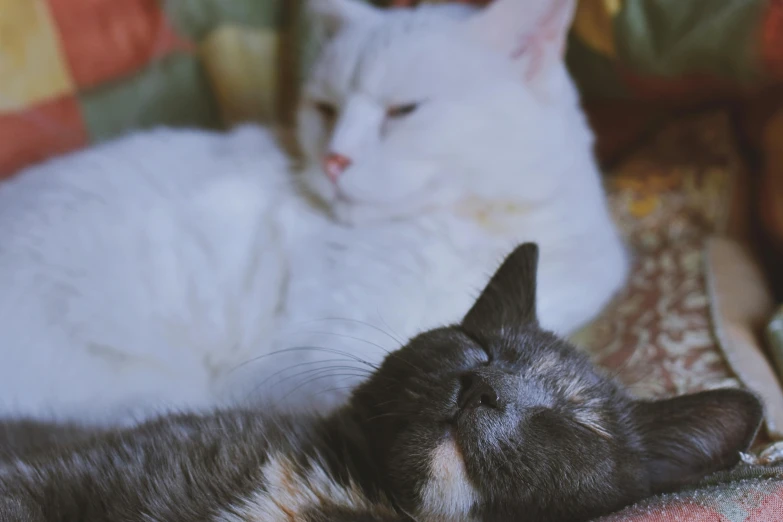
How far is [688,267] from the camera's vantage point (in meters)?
1.43

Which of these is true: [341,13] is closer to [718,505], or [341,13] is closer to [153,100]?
[153,100]

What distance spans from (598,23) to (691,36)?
19 cm

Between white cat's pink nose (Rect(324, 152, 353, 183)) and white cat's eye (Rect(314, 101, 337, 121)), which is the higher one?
white cat's eye (Rect(314, 101, 337, 121))

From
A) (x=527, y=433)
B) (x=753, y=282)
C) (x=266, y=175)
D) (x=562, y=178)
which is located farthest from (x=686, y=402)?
(x=266, y=175)

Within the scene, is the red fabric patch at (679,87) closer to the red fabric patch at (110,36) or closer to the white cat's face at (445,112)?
the white cat's face at (445,112)

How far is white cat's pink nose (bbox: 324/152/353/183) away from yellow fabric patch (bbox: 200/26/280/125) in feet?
2.01

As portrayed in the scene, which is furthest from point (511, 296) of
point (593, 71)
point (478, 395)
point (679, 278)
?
point (593, 71)

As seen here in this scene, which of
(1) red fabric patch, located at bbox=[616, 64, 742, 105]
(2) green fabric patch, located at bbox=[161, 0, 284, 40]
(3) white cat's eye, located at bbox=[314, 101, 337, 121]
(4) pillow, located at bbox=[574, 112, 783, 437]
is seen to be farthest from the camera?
(2) green fabric patch, located at bbox=[161, 0, 284, 40]

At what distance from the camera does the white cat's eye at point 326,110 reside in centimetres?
138

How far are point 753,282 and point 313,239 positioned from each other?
907 mm

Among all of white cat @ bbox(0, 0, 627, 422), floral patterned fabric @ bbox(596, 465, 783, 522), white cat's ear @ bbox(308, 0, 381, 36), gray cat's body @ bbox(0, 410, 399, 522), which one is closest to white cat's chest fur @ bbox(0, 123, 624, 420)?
white cat @ bbox(0, 0, 627, 422)

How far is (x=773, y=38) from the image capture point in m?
1.28

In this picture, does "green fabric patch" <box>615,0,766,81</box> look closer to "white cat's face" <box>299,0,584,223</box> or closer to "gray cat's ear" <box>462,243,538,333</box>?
"white cat's face" <box>299,0,584,223</box>

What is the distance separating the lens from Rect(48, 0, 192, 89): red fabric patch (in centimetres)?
147
